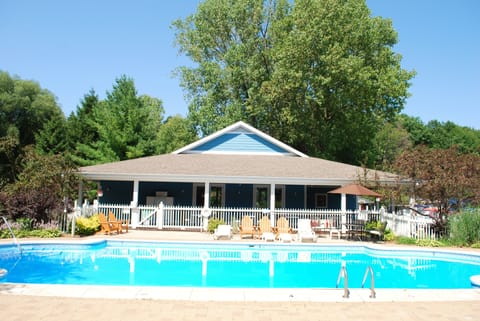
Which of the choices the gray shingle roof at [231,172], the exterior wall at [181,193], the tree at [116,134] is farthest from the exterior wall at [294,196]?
the tree at [116,134]

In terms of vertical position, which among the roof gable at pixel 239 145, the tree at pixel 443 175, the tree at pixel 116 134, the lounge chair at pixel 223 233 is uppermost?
the tree at pixel 116 134

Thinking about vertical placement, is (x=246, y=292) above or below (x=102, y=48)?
below

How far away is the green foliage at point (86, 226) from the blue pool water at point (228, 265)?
1853 millimetres

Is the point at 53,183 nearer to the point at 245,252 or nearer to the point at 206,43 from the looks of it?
the point at 245,252

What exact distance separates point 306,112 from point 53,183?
21276 mm

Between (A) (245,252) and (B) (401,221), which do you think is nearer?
(A) (245,252)

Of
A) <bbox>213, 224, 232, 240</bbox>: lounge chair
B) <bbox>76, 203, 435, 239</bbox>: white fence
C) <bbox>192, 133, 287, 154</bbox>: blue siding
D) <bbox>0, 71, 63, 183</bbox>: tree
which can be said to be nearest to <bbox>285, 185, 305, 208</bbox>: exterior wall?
<bbox>192, 133, 287, 154</bbox>: blue siding

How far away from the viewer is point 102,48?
2361 centimetres

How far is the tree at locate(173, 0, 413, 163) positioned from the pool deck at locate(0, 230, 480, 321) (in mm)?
24064

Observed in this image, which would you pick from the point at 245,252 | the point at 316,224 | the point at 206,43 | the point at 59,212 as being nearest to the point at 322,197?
the point at 316,224

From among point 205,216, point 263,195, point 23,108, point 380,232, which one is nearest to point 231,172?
point 205,216

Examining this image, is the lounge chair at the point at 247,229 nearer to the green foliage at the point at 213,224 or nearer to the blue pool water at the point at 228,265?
the green foliage at the point at 213,224

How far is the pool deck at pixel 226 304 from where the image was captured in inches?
271

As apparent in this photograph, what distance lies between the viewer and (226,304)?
24.9ft
